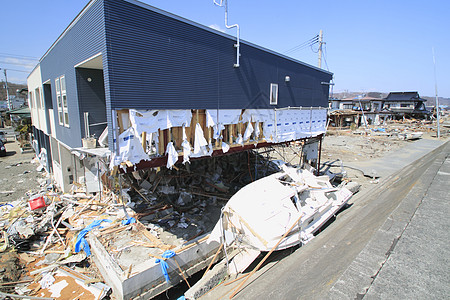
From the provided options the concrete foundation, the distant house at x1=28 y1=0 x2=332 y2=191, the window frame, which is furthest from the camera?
the window frame

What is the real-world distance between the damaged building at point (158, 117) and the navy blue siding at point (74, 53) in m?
0.05

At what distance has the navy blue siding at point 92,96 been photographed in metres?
9.04

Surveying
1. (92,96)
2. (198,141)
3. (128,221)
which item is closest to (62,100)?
(92,96)

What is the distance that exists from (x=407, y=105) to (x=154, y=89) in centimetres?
6722

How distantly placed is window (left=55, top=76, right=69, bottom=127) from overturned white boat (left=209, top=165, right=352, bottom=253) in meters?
8.45

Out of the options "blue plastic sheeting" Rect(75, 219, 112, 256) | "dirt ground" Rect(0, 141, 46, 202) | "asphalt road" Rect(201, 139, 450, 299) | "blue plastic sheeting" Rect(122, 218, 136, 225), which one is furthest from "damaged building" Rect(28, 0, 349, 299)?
"asphalt road" Rect(201, 139, 450, 299)

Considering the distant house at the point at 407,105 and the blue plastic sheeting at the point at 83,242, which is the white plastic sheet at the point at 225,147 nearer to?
the blue plastic sheeting at the point at 83,242

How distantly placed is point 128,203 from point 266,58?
32.2 ft

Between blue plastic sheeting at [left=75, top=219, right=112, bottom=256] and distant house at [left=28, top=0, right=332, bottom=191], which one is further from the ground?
distant house at [left=28, top=0, right=332, bottom=191]

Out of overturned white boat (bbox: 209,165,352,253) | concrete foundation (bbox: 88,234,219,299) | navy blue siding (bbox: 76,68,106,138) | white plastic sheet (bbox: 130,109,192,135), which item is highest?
navy blue siding (bbox: 76,68,106,138)

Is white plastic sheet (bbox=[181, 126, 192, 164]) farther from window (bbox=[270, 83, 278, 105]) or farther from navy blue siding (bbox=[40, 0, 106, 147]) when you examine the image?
window (bbox=[270, 83, 278, 105])

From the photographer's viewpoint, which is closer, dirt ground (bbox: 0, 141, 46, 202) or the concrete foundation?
the concrete foundation

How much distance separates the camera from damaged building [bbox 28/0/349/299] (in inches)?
270

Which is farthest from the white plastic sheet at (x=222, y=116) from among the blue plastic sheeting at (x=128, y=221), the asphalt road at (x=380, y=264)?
the asphalt road at (x=380, y=264)
